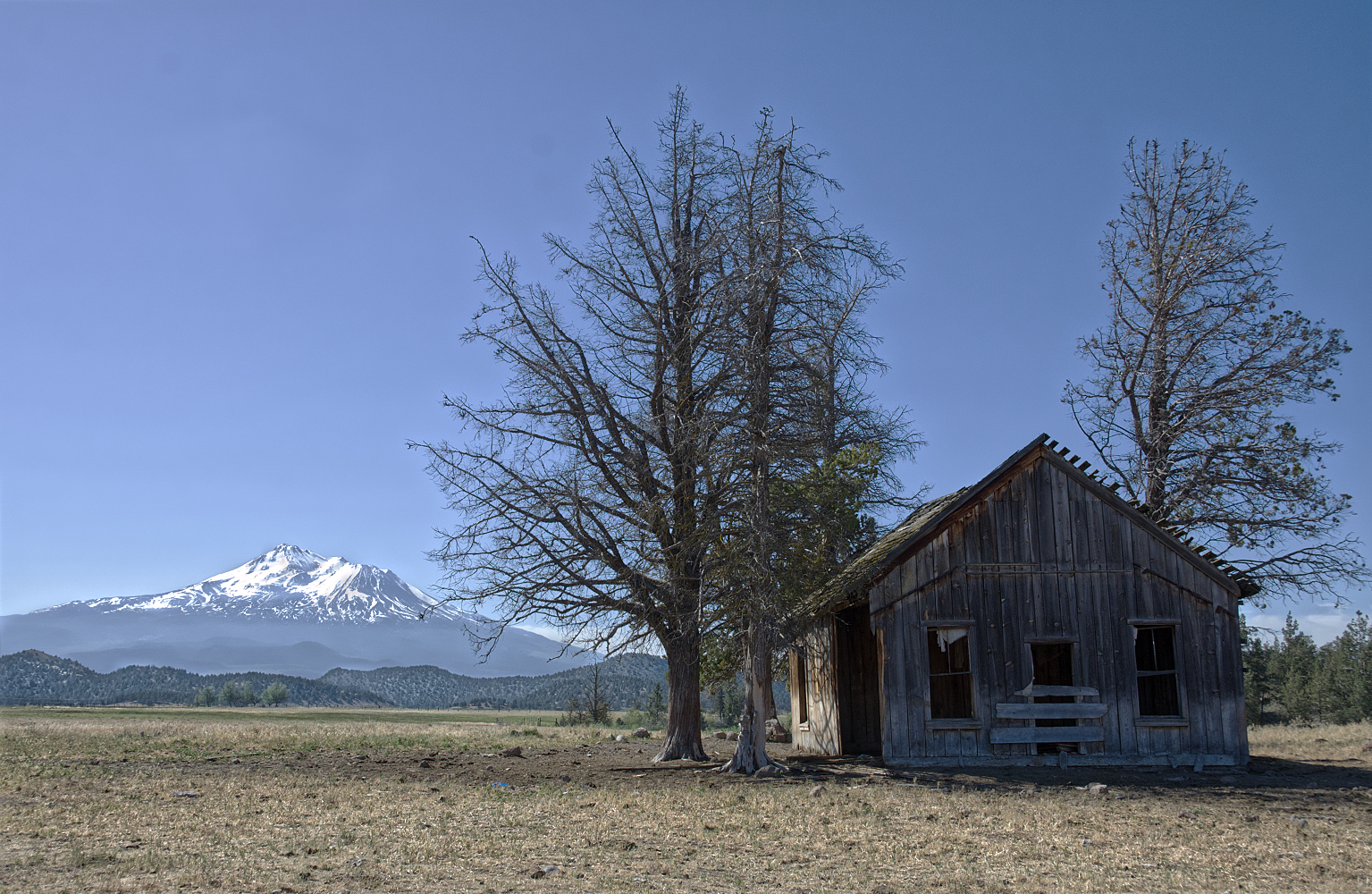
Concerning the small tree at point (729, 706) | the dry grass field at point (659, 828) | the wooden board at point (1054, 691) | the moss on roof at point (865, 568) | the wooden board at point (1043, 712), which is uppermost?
the moss on roof at point (865, 568)

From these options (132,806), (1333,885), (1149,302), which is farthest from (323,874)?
(1149,302)

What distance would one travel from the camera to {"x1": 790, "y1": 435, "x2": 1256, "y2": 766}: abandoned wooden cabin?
18.0 m

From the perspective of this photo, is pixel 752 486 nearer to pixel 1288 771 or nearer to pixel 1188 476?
pixel 1288 771

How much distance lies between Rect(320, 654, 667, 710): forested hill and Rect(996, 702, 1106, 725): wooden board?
8346cm

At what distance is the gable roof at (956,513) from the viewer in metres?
18.0

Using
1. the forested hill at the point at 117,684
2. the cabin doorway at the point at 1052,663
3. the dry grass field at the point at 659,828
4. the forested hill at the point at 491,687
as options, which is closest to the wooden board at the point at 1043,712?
the dry grass field at the point at 659,828

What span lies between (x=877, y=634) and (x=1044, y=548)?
377 cm

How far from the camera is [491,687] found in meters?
156

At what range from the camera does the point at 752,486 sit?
1670 centimetres

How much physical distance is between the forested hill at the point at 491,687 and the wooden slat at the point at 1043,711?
8346 cm

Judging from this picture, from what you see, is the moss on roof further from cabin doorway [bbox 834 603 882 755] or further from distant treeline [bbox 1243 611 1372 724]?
distant treeline [bbox 1243 611 1372 724]

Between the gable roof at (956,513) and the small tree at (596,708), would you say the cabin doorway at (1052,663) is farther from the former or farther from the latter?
the small tree at (596,708)

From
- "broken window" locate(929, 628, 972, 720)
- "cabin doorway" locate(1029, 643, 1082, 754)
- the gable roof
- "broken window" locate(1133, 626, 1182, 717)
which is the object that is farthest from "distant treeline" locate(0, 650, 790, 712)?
the gable roof

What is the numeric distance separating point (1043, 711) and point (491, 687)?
146965 millimetres
